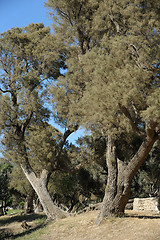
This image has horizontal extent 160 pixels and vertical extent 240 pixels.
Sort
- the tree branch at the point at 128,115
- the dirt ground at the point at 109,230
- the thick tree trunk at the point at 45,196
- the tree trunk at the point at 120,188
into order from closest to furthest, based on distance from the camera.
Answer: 1. the dirt ground at the point at 109,230
2. the tree branch at the point at 128,115
3. the tree trunk at the point at 120,188
4. the thick tree trunk at the point at 45,196

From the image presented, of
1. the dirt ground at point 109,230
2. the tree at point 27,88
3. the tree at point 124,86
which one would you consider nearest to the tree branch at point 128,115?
the tree at point 124,86

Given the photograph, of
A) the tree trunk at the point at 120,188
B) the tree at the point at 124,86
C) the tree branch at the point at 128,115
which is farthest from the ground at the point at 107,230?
the tree branch at the point at 128,115

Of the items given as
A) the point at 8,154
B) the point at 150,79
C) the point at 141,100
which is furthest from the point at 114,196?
the point at 8,154

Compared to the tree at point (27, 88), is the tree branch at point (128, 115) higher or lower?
lower

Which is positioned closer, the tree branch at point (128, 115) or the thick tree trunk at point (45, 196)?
the tree branch at point (128, 115)

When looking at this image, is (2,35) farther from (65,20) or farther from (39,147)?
(39,147)

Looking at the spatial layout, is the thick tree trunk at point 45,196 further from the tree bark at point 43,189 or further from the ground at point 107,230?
the ground at point 107,230

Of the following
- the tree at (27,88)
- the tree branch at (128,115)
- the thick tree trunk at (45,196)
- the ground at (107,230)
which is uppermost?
the tree at (27,88)

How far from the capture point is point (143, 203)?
1398 cm

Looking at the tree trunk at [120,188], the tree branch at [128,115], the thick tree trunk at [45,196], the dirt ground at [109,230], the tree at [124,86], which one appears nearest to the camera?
the dirt ground at [109,230]

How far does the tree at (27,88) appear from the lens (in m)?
13.2

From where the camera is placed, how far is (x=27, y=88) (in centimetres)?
1402

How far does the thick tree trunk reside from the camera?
11945 millimetres

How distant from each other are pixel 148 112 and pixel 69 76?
655 centimetres
